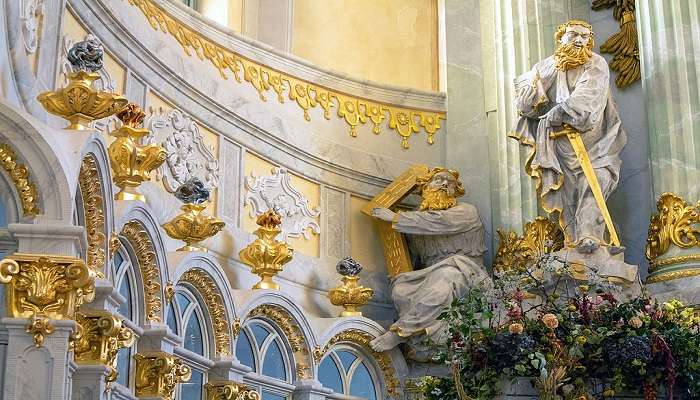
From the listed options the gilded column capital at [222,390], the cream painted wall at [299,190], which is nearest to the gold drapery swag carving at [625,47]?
the cream painted wall at [299,190]

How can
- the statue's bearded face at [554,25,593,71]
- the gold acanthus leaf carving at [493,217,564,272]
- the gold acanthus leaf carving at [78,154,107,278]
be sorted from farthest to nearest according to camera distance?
1. the gold acanthus leaf carving at [493,217,564,272]
2. the statue's bearded face at [554,25,593,71]
3. the gold acanthus leaf carving at [78,154,107,278]

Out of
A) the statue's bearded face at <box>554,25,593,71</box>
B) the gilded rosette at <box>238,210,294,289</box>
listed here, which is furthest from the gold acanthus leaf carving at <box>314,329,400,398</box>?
the statue's bearded face at <box>554,25,593,71</box>

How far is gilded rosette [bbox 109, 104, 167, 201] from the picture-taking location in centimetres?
634

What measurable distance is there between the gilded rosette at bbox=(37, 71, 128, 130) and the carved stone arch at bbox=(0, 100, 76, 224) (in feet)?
1.77

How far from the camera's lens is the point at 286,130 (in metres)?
9.29

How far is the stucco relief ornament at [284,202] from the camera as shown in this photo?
29.0 feet

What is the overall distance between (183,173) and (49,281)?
3377 millimetres

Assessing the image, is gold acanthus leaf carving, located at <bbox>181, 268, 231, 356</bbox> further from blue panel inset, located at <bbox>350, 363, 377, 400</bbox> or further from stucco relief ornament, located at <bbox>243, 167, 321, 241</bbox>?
blue panel inset, located at <bbox>350, 363, 377, 400</bbox>

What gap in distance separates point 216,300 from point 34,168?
2.91m

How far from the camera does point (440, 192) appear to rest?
9.70m

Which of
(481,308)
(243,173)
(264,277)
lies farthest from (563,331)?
(243,173)

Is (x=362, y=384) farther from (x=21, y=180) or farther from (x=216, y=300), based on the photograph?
(x=21, y=180)

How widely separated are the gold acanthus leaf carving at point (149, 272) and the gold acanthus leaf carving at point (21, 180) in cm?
168

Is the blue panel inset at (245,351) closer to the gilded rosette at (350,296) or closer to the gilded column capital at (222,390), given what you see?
the gilded column capital at (222,390)
